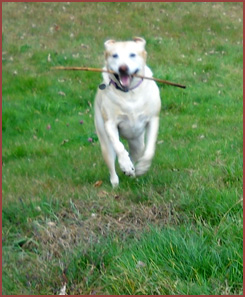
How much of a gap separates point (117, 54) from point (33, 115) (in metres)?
3.84

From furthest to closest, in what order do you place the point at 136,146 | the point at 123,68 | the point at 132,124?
the point at 136,146
the point at 132,124
the point at 123,68

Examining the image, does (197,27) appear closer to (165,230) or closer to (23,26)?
(23,26)

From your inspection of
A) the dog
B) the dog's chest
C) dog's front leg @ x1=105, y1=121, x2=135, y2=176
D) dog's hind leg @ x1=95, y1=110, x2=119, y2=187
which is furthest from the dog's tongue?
dog's hind leg @ x1=95, y1=110, x2=119, y2=187

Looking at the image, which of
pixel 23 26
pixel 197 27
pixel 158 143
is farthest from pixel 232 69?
pixel 23 26

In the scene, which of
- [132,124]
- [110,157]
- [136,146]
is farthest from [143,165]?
[136,146]

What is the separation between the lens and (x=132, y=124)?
622 cm

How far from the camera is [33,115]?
9.61 m

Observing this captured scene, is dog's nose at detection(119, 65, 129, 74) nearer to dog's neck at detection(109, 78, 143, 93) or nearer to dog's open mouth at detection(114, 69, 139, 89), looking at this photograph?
dog's open mouth at detection(114, 69, 139, 89)

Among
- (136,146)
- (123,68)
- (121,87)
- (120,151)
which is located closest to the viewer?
(123,68)

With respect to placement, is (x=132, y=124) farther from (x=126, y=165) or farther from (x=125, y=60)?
(x=125, y=60)

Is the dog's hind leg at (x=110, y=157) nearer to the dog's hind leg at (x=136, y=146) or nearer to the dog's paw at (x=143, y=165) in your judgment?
the dog's hind leg at (x=136, y=146)

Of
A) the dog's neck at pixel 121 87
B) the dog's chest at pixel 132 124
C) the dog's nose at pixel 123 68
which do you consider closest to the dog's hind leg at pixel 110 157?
the dog's chest at pixel 132 124

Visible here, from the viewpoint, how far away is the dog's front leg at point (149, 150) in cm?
591

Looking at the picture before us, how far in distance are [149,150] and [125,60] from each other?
905 millimetres
